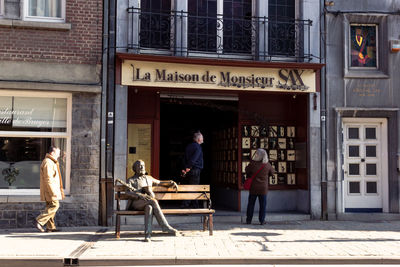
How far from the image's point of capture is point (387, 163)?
12.4m

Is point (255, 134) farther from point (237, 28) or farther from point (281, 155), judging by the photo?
point (237, 28)

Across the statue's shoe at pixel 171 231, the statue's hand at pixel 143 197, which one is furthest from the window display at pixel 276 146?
the statue's hand at pixel 143 197

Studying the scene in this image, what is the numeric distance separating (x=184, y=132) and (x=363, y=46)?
226 inches

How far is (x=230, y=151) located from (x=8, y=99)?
5838 mm

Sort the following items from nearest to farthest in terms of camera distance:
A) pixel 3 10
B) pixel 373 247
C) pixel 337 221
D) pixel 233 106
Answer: pixel 373 247, pixel 3 10, pixel 337 221, pixel 233 106

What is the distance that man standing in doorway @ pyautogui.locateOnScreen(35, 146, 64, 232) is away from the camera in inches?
384

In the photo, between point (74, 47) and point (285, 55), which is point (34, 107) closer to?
point (74, 47)

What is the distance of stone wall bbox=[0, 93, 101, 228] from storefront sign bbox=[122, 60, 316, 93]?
40.6 inches

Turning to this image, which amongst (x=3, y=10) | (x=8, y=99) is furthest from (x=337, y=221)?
(x=3, y=10)

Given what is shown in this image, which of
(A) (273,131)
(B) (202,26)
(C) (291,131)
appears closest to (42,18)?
(B) (202,26)

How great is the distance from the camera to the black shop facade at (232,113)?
11.3 m

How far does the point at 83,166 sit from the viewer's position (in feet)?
35.9

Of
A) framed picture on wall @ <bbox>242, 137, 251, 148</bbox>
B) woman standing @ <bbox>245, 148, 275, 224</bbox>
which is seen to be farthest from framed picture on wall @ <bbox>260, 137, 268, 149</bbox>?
woman standing @ <bbox>245, 148, 275, 224</bbox>

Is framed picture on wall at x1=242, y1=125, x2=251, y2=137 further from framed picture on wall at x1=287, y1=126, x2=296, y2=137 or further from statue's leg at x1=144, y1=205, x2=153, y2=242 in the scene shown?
statue's leg at x1=144, y1=205, x2=153, y2=242
